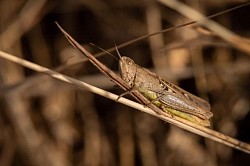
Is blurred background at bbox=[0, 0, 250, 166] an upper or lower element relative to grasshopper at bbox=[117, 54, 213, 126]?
upper

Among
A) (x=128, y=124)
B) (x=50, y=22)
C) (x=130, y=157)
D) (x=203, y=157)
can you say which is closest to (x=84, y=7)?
(x=50, y=22)

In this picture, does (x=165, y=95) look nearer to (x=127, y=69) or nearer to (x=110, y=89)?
(x=127, y=69)

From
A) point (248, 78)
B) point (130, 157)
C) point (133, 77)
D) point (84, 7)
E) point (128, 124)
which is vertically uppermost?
→ point (84, 7)

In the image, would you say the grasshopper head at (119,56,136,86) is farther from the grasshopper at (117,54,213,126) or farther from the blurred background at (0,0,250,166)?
the blurred background at (0,0,250,166)

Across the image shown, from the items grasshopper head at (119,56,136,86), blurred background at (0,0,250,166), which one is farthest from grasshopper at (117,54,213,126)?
blurred background at (0,0,250,166)

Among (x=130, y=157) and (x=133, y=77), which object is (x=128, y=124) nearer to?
(x=130, y=157)

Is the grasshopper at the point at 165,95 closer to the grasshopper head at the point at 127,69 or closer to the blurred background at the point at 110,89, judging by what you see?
the grasshopper head at the point at 127,69
